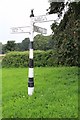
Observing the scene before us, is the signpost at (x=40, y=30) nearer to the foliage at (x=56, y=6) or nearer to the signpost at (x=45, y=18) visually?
the signpost at (x=45, y=18)

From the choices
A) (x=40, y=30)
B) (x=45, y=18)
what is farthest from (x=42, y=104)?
(x=40, y=30)

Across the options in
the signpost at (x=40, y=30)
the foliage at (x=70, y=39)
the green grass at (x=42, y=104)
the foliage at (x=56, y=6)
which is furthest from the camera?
the foliage at (x=56, y=6)

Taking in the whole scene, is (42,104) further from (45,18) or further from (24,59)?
(24,59)

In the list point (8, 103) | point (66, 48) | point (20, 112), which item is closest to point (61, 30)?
point (66, 48)

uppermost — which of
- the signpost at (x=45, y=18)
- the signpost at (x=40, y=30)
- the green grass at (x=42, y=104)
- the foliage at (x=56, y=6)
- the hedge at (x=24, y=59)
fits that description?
the foliage at (x=56, y=6)

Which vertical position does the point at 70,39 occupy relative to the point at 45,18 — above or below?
below

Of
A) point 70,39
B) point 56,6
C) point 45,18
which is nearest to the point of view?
point 45,18

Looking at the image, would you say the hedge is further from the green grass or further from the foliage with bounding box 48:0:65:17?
the green grass

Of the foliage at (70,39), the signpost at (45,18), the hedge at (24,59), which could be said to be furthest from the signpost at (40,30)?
the hedge at (24,59)

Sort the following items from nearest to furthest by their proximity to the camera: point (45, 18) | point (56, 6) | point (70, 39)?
point (45, 18), point (70, 39), point (56, 6)

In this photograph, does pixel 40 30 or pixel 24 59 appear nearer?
pixel 40 30

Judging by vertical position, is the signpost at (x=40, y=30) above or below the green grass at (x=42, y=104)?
above

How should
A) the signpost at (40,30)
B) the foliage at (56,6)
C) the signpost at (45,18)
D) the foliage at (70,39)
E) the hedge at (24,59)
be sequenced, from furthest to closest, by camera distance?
1. the hedge at (24,59)
2. the foliage at (56,6)
3. the foliage at (70,39)
4. the signpost at (40,30)
5. the signpost at (45,18)

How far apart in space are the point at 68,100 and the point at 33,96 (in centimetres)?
141
